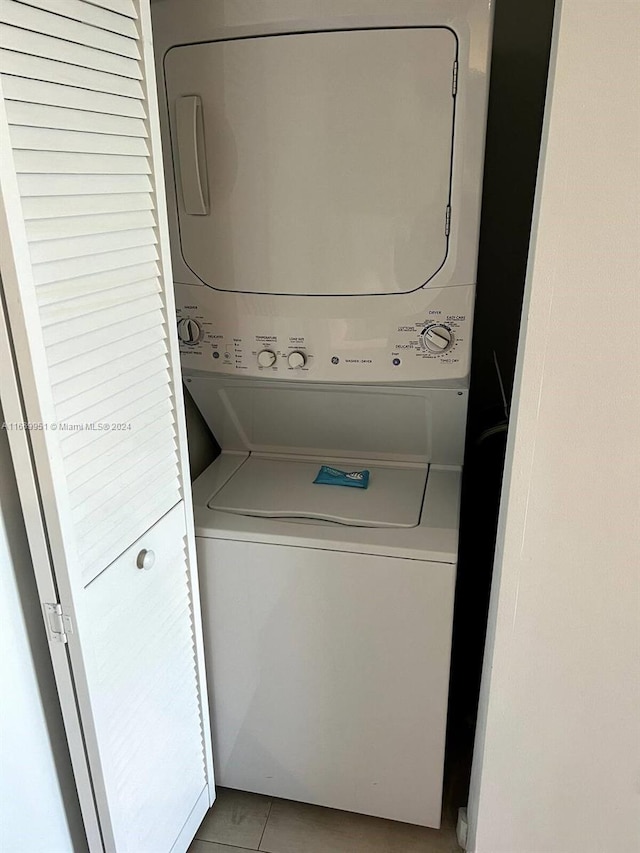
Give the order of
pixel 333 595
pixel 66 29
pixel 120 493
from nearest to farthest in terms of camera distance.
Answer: pixel 66 29 < pixel 120 493 < pixel 333 595

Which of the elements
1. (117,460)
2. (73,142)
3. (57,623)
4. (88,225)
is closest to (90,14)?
(73,142)

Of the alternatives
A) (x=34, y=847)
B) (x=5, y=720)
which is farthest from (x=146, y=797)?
(x=5, y=720)

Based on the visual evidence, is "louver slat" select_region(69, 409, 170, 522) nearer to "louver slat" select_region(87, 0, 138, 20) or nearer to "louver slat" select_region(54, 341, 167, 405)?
"louver slat" select_region(54, 341, 167, 405)

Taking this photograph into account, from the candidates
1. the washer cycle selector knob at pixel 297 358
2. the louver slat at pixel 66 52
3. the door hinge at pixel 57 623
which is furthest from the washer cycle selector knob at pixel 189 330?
the door hinge at pixel 57 623

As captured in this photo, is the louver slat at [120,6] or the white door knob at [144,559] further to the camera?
the white door knob at [144,559]

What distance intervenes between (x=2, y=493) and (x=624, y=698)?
1.06m

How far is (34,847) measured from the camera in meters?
1.10

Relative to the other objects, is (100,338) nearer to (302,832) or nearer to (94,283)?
(94,283)

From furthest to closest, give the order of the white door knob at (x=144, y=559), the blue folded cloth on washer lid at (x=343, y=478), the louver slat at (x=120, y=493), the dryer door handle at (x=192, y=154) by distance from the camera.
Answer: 1. the blue folded cloth on washer lid at (x=343, y=478)
2. the dryer door handle at (x=192, y=154)
3. the white door knob at (x=144, y=559)
4. the louver slat at (x=120, y=493)

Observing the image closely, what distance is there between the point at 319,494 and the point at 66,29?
3.20ft

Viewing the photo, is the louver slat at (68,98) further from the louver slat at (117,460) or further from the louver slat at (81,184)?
the louver slat at (117,460)

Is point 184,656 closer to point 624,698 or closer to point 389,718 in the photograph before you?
point 389,718

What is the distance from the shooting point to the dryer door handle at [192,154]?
1.30 m

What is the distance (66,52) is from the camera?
35.1 inches
